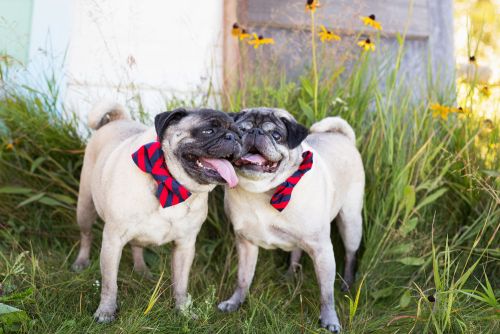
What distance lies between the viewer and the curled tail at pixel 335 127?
3748 millimetres

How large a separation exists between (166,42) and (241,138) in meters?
2.93

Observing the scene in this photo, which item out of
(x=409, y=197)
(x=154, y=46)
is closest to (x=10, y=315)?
(x=409, y=197)

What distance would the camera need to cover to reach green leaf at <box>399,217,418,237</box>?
3.48 meters

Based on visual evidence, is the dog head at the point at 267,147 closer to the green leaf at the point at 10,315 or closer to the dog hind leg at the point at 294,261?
the dog hind leg at the point at 294,261

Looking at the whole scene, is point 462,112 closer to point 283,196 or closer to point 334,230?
point 334,230

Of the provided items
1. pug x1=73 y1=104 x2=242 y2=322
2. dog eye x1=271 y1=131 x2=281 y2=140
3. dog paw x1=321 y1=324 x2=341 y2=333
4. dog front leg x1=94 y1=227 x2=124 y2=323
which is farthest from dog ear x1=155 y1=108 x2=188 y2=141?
dog paw x1=321 y1=324 x2=341 y2=333

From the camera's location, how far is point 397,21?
5574 millimetres

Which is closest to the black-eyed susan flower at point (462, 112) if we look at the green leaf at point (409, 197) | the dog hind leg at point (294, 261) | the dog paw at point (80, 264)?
the green leaf at point (409, 197)

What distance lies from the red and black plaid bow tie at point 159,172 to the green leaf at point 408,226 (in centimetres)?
153

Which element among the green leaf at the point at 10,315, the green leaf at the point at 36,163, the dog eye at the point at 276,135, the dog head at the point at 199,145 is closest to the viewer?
the green leaf at the point at 10,315

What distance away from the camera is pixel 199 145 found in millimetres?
2680

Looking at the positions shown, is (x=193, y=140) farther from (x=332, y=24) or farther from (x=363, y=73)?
(x=332, y=24)

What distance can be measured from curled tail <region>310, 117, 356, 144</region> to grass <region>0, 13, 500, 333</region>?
7.5 inches

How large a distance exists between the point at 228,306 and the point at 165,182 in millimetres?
966
